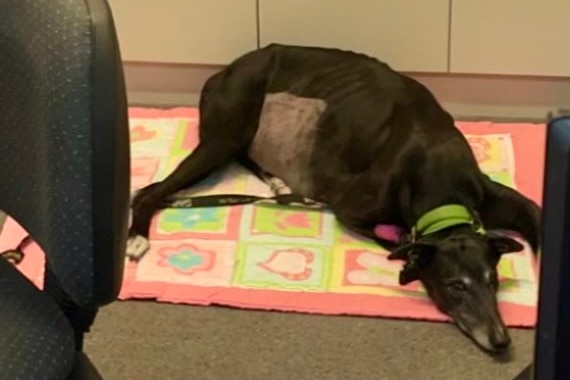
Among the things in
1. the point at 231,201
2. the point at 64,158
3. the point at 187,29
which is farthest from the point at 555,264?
the point at 187,29

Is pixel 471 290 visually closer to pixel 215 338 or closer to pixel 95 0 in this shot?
pixel 215 338

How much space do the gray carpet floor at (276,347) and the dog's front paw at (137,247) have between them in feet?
0.55

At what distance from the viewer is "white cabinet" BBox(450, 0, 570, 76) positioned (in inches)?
119

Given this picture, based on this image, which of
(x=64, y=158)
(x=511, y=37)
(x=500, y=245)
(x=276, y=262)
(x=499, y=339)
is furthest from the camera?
(x=511, y=37)

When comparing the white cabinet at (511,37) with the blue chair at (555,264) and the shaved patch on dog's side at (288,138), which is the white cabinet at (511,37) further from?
the blue chair at (555,264)

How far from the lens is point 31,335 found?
4.20 ft

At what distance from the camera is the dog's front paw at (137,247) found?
2.53 meters

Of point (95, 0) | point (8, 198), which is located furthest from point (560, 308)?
point (8, 198)

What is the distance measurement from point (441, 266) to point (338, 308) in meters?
0.24

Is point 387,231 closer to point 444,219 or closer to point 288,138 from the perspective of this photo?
point 444,219

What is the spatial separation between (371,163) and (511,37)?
73 cm

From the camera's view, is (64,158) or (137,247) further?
(137,247)

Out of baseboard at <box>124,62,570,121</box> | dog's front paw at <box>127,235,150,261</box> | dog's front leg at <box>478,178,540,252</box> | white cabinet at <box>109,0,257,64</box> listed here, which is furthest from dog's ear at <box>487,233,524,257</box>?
white cabinet at <box>109,0,257,64</box>

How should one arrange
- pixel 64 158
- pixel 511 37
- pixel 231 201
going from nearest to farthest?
pixel 64 158 → pixel 231 201 → pixel 511 37
